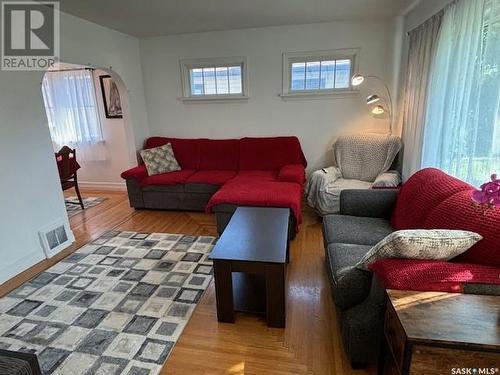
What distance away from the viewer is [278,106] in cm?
406

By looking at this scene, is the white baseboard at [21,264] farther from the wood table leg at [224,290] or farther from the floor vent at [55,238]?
the wood table leg at [224,290]

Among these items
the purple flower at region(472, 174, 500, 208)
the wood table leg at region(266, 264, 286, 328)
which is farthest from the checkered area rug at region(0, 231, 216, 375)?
the purple flower at region(472, 174, 500, 208)

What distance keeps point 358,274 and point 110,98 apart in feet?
14.8

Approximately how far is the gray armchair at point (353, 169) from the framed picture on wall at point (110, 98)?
3184 mm

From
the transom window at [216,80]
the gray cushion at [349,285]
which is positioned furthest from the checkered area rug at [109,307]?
the transom window at [216,80]

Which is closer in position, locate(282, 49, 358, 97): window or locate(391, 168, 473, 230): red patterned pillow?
locate(391, 168, 473, 230): red patterned pillow

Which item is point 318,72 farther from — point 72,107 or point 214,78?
point 72,107

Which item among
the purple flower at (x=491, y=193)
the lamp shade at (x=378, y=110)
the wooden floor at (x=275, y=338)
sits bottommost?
the wooden floor at (x=275, y=338)

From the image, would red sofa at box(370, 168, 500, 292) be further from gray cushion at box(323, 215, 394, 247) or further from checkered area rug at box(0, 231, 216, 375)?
checkered area rug at box(0, 231, 216, 375)

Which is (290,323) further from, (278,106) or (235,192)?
(278,106)

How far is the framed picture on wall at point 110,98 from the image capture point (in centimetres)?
455

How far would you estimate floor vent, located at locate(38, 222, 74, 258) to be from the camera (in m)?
2.84

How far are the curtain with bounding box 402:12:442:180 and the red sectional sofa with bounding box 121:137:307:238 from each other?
1.18 metres

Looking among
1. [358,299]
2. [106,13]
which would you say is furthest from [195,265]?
[106,13]
